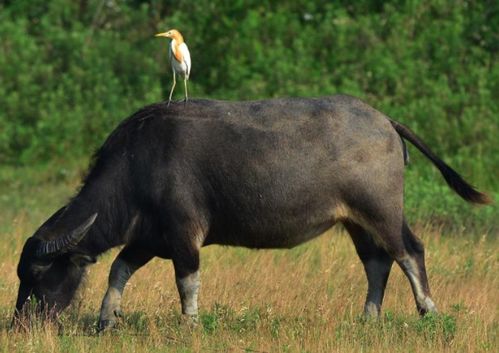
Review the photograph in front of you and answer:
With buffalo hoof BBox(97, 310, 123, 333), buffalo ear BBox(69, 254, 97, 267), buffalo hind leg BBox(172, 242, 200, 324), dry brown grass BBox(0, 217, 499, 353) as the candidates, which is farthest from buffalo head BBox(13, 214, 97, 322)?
buffalo hind leg BBox(172, 242, 200, 324)

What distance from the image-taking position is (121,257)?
8.30 metres

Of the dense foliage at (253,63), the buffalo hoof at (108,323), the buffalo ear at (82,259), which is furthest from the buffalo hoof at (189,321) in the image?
the dense foliage at (253,63)

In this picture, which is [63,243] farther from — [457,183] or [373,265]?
[457,183]

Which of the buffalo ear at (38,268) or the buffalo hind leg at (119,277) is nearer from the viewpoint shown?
the buffalo ear at (38,268)

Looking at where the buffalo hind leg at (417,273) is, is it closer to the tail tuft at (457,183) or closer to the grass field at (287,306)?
the grass field at (287,306)

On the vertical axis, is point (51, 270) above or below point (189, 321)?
above

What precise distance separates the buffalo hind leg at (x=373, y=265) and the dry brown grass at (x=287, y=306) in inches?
6.3

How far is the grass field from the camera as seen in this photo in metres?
7.32

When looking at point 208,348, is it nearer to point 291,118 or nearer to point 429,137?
point 291,118

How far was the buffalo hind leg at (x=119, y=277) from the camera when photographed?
8.12 meters

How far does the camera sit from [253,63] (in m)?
17.1

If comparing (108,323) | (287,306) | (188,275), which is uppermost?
(188,275)

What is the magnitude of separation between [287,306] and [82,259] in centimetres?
143

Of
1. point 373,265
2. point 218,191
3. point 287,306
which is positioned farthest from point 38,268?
point 373,265
